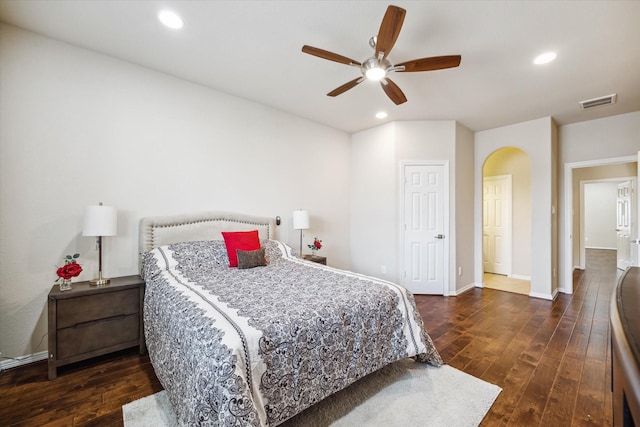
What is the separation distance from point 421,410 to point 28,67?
4096 millimetres

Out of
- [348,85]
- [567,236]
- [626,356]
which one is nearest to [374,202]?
[348,85]

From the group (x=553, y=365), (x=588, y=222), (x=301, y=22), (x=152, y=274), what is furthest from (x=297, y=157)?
(x=588, y=222)

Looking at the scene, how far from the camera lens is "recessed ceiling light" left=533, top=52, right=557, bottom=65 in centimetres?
259

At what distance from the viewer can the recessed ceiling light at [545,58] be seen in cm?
259

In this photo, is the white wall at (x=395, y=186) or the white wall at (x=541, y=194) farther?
the white wall at (x=395, y=186)

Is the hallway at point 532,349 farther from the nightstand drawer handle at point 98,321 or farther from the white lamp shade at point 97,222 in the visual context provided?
the white lamp shade at point 97,222

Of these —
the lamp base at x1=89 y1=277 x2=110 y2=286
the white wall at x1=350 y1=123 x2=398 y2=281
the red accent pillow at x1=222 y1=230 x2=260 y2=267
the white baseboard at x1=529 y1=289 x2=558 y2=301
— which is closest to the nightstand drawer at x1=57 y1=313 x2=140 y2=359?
the lamp base at x1=89 y1=277 x2=110 y2=286

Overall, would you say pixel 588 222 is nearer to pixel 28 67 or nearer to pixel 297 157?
pixel 297 157

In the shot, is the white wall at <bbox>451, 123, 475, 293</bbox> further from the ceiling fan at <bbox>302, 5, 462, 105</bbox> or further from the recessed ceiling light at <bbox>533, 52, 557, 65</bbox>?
the ceiling fan at <bbox>302, 5, 462, 105</bbox>

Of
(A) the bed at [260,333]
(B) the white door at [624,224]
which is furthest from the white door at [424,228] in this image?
(B) the white door at [624,224]

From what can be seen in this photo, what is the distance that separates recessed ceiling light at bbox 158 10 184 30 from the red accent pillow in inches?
76.5

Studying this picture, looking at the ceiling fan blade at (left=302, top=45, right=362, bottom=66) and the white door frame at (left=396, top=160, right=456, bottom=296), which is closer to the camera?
the ceiling fan blade at (left=302, top=45, right=362, bottom=66)

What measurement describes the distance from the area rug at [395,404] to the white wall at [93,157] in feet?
4.87

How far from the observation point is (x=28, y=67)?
2.37 metres
